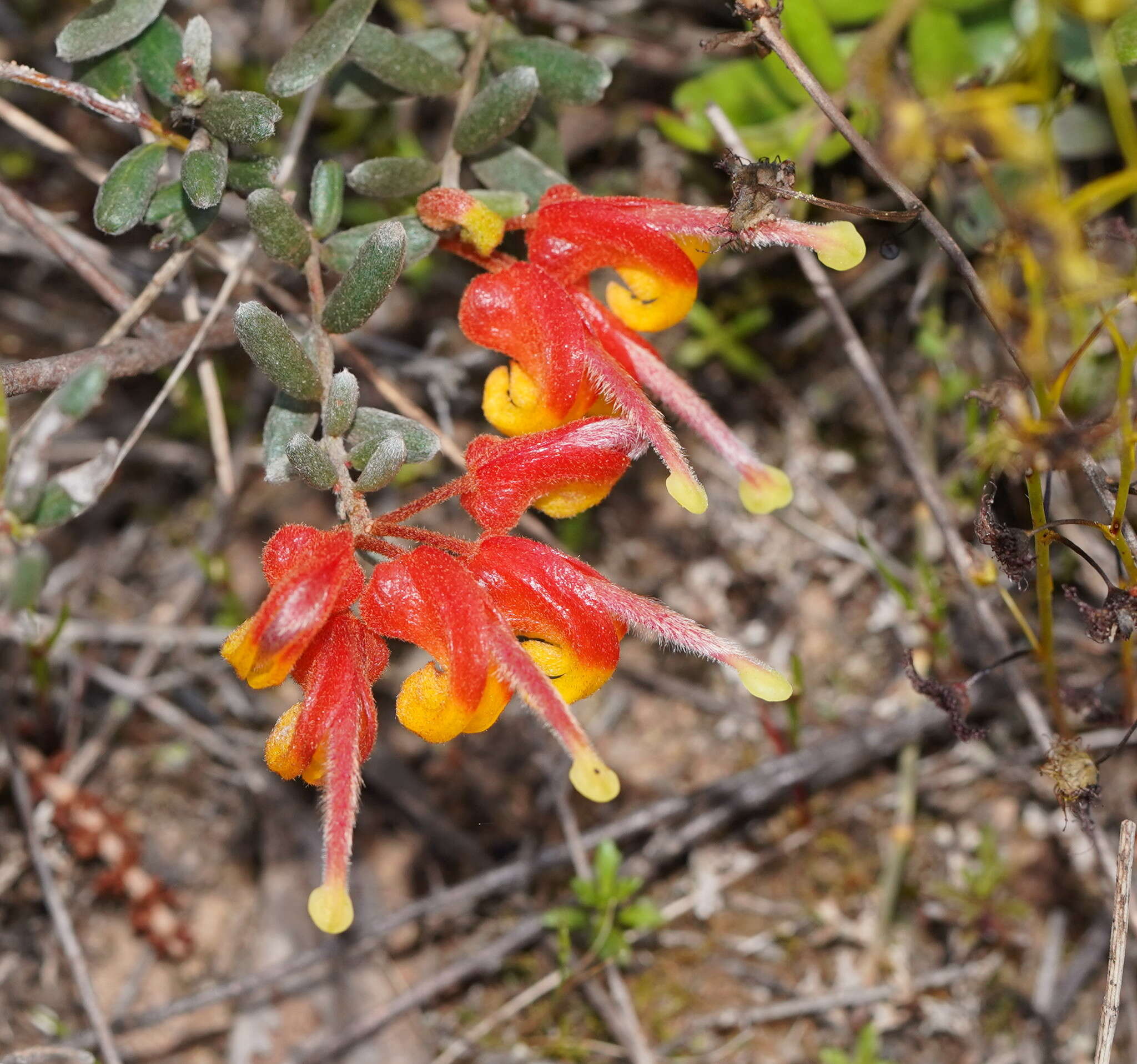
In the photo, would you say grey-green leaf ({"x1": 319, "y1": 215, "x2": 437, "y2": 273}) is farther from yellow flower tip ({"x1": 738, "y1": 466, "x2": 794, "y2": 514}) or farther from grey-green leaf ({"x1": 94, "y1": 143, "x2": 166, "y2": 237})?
yellow flower tip ({"x1": 738, "y1": 466, "x2": 794, "y2": 514})

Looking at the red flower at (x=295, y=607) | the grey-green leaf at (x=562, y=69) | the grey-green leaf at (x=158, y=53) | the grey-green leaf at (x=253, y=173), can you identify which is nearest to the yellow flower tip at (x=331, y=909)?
the red flower at (x=295, y=607)

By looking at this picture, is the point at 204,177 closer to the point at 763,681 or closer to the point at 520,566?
the point at 520,566

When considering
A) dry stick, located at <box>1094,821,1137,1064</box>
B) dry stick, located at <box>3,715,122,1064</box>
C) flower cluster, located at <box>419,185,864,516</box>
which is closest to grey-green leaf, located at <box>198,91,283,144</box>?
flower cluster, located at <box>419,185,864,516</box>

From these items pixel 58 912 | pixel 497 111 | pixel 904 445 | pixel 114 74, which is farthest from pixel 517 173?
pixel 58 912

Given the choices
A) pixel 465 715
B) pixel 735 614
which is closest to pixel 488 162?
pixel 465 715

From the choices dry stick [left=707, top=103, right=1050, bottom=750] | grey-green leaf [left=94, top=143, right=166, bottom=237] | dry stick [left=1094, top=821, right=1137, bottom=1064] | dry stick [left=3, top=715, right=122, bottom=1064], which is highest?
grey-green leaf [left=94, top=143, right=166, bottom=237]

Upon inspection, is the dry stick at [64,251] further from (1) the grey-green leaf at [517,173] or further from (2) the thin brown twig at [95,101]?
(1) the grey-green leaf at [517,173]
